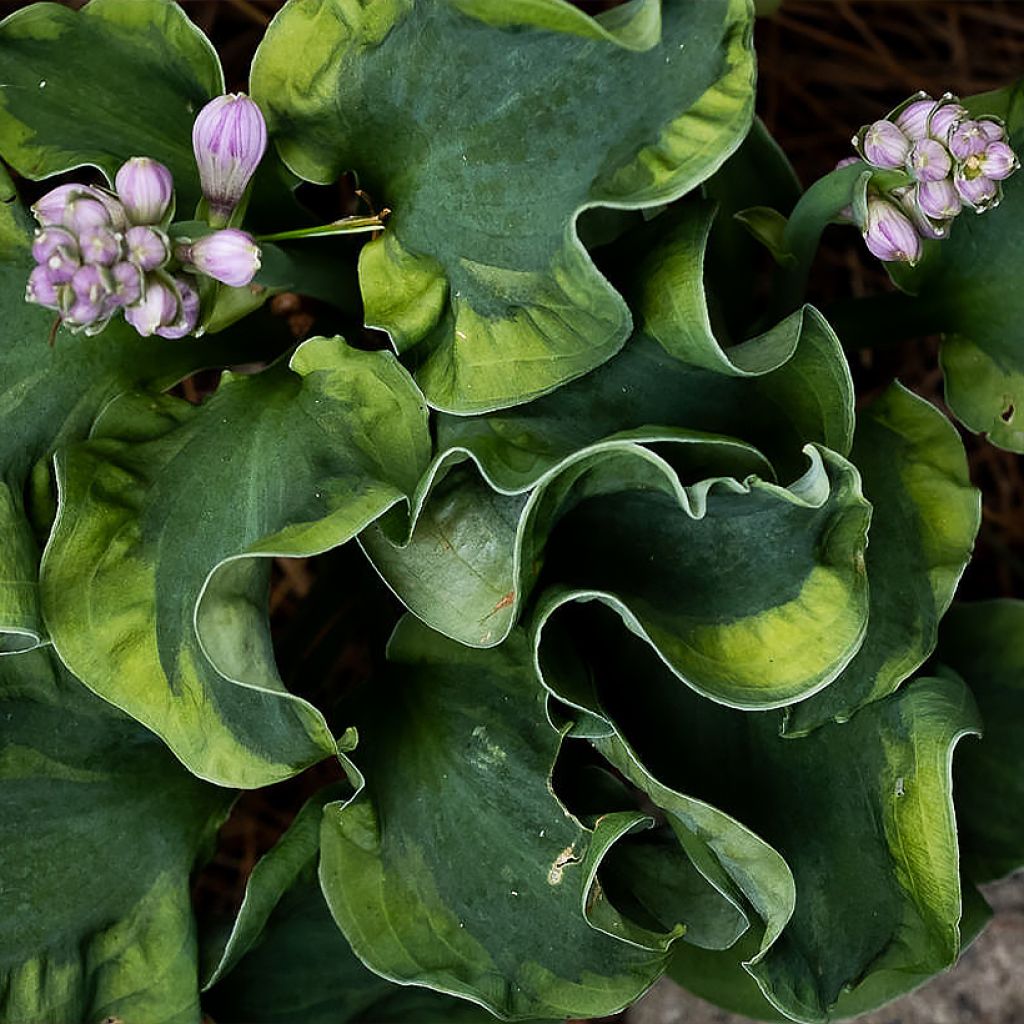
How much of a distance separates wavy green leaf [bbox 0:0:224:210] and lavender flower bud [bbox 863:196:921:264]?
14.5 inches

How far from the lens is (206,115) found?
2.20 feet

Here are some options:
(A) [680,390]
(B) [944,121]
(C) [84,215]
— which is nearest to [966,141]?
(B) [944,121]

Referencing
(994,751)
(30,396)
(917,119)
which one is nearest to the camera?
(917,119)

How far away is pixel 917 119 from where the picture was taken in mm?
698

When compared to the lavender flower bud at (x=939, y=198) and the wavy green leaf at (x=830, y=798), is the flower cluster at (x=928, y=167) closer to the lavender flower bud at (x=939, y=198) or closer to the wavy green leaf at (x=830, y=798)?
the lavender flower bud at (x=939, y=198)

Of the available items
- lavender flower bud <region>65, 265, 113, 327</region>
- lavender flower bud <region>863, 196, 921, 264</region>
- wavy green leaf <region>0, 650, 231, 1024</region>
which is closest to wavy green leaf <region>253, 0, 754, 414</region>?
lavender flower bud <region>863, 196, 921, 264</region>

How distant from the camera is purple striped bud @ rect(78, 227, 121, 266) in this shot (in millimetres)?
593

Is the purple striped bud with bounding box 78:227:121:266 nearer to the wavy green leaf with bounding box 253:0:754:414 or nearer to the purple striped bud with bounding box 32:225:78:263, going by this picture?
the purple striped bud with bounding box 32:225:78:263

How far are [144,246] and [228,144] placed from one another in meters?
0.09

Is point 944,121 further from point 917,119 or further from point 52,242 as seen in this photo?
point 52,242

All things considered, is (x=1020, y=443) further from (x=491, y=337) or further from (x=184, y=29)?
(x=184, y=29)

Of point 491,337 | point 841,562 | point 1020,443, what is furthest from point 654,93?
point 1020,443

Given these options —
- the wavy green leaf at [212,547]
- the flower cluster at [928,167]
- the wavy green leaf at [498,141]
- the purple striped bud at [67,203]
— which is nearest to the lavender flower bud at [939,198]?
the flower cluster at [928,167]

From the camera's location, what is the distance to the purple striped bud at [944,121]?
2.21ft
